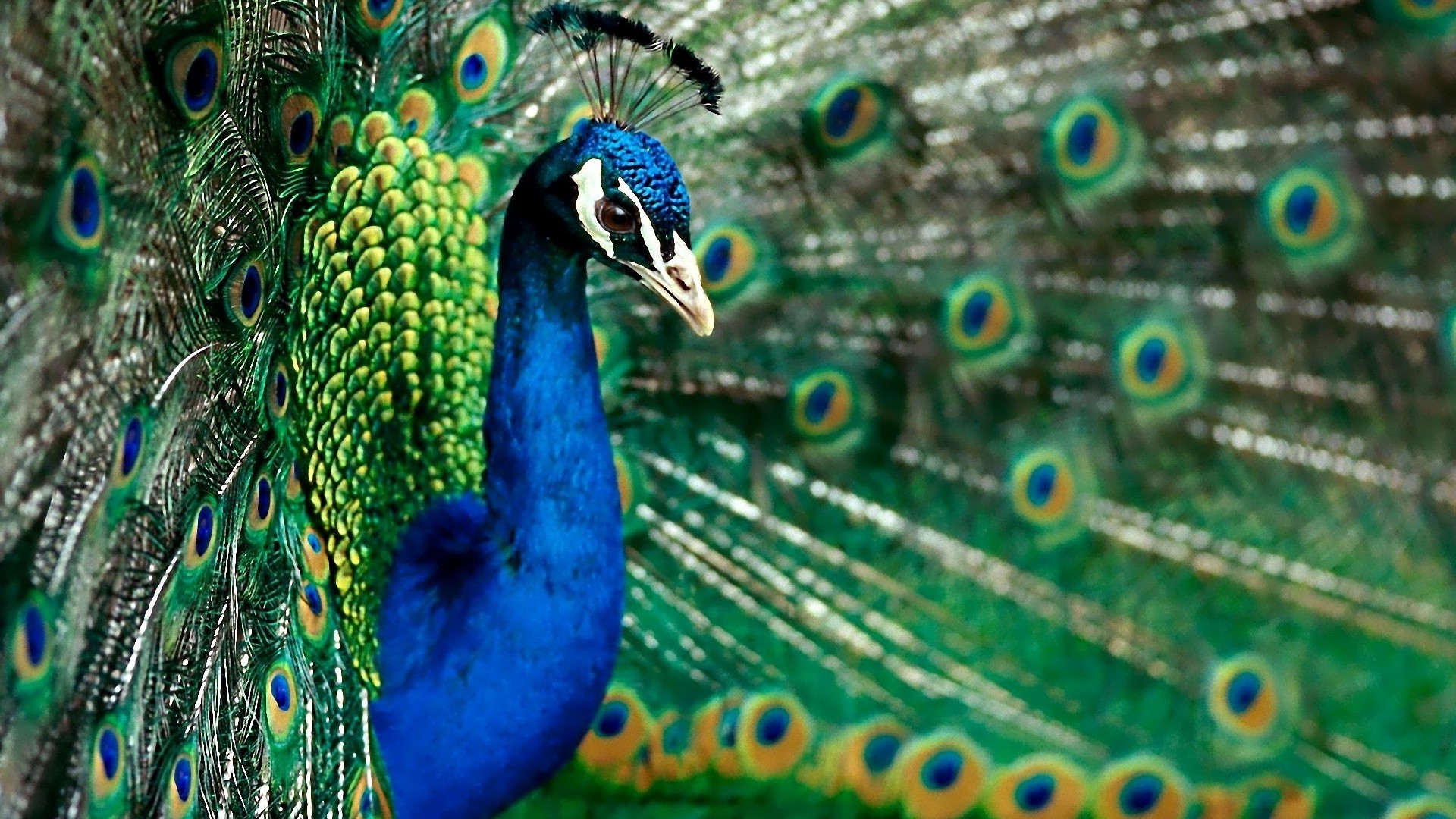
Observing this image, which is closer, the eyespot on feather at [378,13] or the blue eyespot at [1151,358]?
the eyespot on feather at [378,13]

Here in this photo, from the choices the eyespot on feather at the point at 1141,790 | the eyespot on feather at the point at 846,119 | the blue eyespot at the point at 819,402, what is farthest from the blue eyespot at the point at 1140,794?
the eyespot on feather at the point at 846,119

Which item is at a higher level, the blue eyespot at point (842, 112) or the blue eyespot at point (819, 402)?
the blue eyespot at point (842, 112)

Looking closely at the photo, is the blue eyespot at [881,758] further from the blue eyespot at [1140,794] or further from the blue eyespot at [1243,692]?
the blue eyespot at [1243,692]

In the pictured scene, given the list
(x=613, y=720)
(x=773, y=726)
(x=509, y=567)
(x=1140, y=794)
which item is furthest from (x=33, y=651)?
(x=1140, y=794)

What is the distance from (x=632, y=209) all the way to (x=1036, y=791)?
3.19 ft

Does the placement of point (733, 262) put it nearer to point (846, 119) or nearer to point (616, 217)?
point (846, 119)

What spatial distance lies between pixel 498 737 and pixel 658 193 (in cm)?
57

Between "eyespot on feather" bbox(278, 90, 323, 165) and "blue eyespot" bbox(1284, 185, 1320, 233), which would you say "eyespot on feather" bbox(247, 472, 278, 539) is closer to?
"eyespot on feather" bbox(278, 90, 323, 165)

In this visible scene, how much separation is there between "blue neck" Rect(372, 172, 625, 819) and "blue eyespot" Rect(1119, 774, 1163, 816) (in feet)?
2.58

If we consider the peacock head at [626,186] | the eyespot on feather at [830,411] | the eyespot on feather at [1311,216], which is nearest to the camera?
the peacock head at [626,186]

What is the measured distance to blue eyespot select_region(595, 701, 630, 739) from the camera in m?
1.92

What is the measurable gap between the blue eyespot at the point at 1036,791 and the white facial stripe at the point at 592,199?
0.93 metres

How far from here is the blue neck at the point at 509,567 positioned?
153 centimetres

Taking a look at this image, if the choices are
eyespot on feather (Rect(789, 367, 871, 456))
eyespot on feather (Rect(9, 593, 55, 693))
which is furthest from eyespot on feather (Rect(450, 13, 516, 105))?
eyespot on feather (Rect(9, 593, 55, 693))
